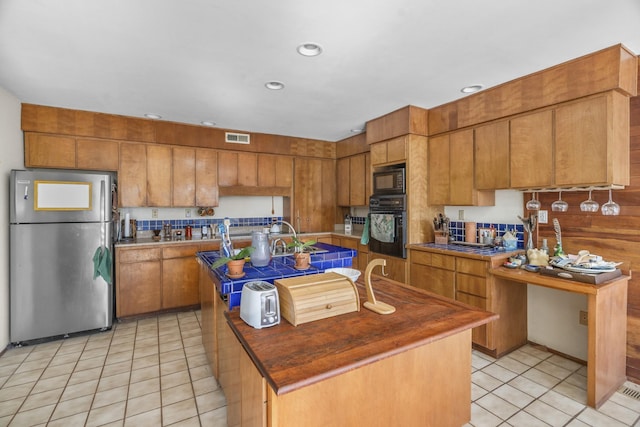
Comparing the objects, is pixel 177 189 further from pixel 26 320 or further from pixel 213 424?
pixel 213 424

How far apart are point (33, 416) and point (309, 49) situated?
3164mm

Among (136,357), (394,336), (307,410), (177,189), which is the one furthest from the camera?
(177,189)

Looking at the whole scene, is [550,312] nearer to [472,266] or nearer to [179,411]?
[472,266]

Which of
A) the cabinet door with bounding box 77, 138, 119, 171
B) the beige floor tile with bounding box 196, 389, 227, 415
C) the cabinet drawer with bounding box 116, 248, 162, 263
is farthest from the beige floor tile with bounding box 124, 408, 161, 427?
the cabinet door with bounding box 77, 138, 119, 171

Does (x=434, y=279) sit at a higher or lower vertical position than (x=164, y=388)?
higher

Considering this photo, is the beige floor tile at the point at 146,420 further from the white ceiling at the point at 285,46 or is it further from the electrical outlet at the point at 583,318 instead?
the electrical outlet at the point at 583,318

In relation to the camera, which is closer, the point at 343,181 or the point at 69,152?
the point at 69,152

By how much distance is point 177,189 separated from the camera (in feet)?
13.8

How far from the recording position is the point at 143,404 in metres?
2.19

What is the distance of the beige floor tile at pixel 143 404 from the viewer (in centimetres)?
211

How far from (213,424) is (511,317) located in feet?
8.97

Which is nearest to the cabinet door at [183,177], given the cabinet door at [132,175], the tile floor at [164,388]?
the cabinet door at [132,175]

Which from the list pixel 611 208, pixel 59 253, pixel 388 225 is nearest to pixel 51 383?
pixel 59 253

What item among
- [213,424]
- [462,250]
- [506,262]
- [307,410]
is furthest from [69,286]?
[506,262]
